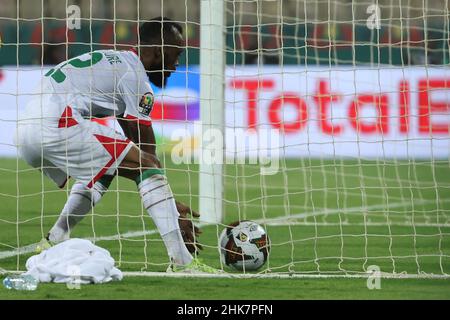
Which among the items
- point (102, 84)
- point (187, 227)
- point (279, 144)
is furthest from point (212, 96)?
point (279, 144)

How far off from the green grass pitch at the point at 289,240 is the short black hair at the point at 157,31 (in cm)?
86

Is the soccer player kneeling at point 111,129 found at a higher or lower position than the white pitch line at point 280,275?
higher

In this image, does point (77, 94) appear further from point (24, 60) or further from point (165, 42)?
point (24, 60)

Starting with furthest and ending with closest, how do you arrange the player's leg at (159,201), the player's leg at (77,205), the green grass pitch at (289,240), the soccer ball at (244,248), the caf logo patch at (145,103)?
1. the player's leg at (77,205)
2. the caf logo patch at (145,103)
3. the soccer ball at (244,248)
4. the player's leg at (159,201)
5. the green grass pitch at (289,240)

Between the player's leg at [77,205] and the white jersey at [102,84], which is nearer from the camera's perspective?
the white jersey at [102,84]

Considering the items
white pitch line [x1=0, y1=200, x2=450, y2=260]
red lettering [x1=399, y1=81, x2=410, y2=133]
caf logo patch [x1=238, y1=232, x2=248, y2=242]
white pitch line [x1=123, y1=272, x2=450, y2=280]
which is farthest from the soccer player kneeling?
red lettering [x1=399, y1=81, x2=410, y2=133]

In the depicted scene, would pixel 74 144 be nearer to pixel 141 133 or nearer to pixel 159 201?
pixel 141 133

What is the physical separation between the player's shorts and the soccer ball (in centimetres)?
85

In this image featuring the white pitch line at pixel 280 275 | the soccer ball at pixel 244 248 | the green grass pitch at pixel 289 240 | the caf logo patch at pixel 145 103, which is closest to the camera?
the green grass pitch at pixel 289 240

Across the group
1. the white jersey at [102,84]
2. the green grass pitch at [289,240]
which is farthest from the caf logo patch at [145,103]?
the green grass pitch at [289,240]

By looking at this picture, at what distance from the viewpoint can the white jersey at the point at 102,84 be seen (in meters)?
6.66

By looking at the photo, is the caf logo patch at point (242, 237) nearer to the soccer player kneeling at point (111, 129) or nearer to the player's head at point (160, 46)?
the soccer player kneeling at point (111, 129)
